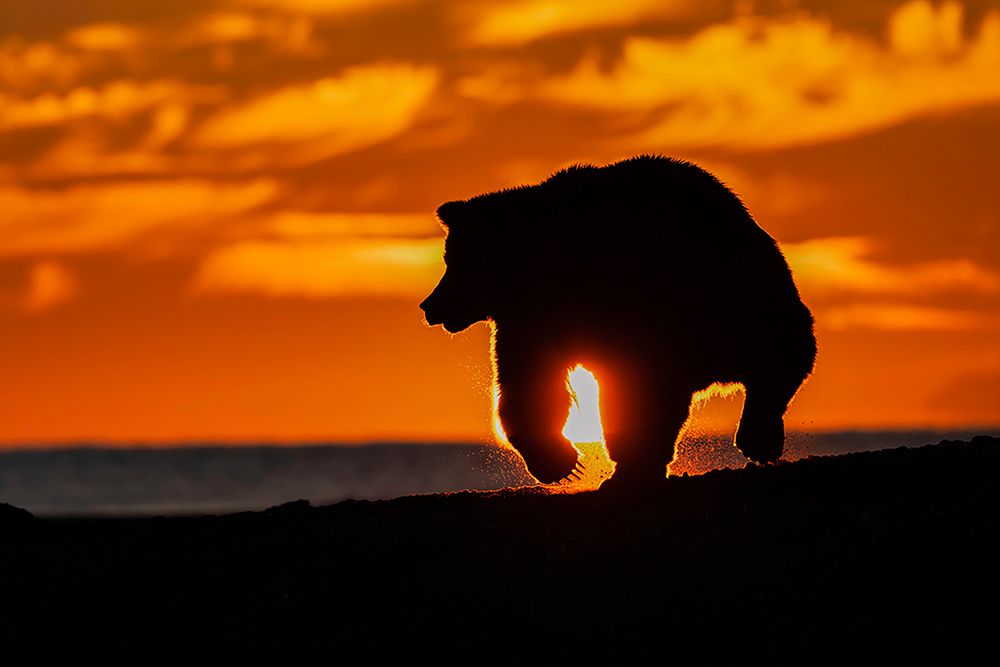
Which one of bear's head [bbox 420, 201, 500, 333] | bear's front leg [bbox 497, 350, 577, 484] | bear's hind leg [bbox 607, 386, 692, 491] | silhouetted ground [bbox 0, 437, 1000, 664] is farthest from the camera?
bear's head [bbox 420, 201, 500, 333]

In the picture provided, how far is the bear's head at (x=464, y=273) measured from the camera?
14.7m

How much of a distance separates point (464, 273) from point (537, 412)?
4.10ft

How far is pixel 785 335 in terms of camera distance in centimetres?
1430

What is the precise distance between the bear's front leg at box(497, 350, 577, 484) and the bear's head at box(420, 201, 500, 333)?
1.47 feet

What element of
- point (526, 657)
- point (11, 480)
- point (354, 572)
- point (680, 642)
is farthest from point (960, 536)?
point (11, 480)

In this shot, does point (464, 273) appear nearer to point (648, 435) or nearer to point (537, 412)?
point (537, 412)

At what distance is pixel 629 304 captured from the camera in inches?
544

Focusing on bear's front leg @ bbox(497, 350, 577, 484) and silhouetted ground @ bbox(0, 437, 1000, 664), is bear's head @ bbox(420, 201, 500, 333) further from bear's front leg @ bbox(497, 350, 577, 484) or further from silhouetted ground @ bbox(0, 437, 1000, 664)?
silhouetted ground @ bbox(0, 437, 1000, 664)

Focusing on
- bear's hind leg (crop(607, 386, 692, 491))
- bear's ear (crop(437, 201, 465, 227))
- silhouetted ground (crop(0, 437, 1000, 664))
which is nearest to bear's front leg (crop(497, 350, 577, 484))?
silhouetted ground (crop(0, 437, 1000, 664))

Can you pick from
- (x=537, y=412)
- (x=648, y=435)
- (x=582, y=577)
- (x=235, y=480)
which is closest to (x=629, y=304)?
(x=648, y=435)

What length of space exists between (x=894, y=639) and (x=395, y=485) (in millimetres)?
67187

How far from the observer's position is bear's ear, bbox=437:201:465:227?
48.8ft

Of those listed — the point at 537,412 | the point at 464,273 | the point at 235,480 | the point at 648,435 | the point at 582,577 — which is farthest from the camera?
the point at 235,480

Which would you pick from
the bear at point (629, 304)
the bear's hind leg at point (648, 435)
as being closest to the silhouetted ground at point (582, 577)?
the bear's hind leg at point (648, 435)
